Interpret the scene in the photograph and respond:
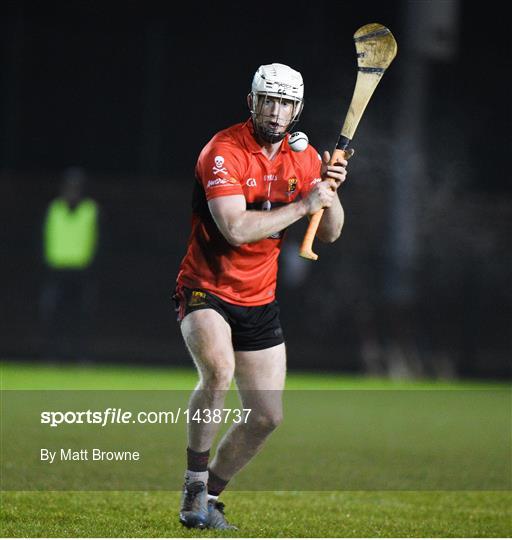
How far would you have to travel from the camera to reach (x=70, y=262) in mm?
14438

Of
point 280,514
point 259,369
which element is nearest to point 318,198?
point 259,369

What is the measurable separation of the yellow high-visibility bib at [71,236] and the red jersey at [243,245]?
27.7 ft

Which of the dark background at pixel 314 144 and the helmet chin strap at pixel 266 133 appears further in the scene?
the dark background at pixel 314 144

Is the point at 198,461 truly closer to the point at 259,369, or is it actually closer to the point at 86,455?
the point at 259,369

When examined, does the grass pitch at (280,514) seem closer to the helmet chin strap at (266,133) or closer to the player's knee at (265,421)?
the player's knee at (265,421)

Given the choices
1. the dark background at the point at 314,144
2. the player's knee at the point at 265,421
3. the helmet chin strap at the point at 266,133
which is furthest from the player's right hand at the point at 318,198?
the dark background at the point at 314,144

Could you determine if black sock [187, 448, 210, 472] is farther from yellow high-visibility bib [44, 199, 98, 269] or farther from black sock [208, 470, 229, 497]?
yellow high-visibility bib [44, 199, 98, 269]

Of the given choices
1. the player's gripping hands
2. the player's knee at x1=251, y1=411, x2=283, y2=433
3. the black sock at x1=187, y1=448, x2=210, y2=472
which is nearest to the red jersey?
the player's gripping hands

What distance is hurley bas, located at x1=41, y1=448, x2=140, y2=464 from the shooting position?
7.69m

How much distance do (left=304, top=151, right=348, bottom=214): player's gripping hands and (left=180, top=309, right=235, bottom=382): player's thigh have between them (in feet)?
2.12

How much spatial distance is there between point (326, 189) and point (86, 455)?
2.88 metres

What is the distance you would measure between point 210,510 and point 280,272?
1105 cm

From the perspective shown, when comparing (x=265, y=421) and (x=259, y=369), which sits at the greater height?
(x=259, y=369)

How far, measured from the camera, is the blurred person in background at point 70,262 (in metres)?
14.4
